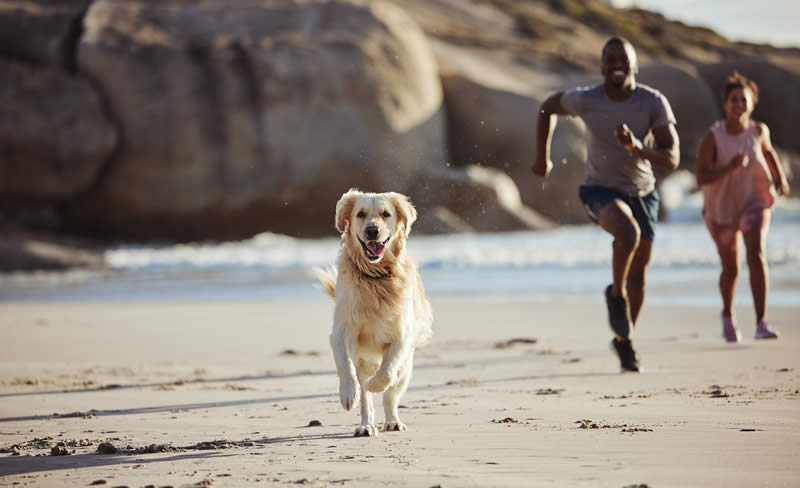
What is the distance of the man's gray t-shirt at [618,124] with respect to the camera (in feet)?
22.7

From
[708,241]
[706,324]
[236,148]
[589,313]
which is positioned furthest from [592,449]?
[236,148]

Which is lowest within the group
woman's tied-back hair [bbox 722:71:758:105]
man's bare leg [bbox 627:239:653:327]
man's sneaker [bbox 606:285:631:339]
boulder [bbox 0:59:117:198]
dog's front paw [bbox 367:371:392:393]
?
dog's front paw [bbox 367:371:392:393]

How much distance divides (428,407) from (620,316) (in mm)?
1685

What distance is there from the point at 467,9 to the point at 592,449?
45745mm

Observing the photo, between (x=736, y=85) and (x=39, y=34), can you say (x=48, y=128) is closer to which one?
(x=39, y=34)

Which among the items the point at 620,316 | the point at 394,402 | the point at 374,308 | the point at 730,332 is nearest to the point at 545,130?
the point at 620,316

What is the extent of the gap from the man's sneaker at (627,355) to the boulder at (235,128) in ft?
60.3

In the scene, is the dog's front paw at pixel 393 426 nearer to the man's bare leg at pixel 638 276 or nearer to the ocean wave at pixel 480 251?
the man's bare leg at pixel 638 276

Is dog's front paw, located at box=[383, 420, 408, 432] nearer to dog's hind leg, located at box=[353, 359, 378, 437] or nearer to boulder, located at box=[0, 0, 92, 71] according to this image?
dog's hind leg, located at box=[353, 359, 378, 437]

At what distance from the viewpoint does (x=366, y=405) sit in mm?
5117

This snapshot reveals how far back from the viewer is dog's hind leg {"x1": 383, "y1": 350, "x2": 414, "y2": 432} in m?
5.18

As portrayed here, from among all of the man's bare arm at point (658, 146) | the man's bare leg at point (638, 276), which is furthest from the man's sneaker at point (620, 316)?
the man's bare arm at point (658, 146)

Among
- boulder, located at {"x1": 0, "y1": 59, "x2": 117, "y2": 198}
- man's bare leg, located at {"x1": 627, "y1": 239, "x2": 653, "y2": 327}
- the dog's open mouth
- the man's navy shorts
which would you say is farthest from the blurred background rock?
the dog's open mouth

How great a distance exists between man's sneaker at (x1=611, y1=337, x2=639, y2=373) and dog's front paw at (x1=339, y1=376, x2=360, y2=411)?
7.70 ft
